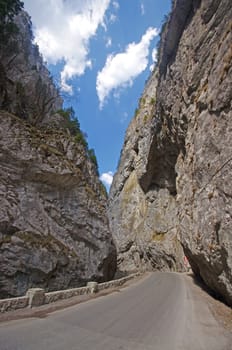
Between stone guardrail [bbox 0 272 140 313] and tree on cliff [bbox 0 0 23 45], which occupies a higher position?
tree on cliff [bbox 0 0 23 45]

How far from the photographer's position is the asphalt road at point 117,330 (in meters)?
5.01

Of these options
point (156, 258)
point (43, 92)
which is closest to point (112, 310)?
point (43, 92)

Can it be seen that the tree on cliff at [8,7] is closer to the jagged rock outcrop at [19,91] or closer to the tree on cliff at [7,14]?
the tree on cliff at [7,14]

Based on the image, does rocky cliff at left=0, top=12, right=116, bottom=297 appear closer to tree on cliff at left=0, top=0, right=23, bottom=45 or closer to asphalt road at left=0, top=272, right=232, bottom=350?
asphalt road at left=0, top=272, right=232, bottom=350

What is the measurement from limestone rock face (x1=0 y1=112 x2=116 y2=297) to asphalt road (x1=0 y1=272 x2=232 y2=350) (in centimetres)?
436

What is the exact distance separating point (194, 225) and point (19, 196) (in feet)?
31.5

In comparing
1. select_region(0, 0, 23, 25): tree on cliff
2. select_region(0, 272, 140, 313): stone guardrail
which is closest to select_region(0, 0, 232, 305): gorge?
select_region(0, 272, 140, 313): stone guardrail

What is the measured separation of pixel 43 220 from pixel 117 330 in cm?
902

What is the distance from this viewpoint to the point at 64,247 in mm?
14164

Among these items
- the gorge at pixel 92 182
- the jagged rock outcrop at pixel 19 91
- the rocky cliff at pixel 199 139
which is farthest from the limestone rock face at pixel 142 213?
the jagged rock outcrop at pixel 19 91

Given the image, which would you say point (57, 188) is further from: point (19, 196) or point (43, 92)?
point (43, 92)

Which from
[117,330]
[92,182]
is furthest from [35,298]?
[92,182]

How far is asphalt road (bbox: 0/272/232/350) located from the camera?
5.01 meters

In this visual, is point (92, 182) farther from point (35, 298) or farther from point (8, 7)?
point (35, 298)
